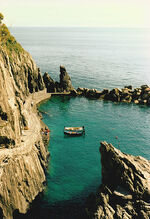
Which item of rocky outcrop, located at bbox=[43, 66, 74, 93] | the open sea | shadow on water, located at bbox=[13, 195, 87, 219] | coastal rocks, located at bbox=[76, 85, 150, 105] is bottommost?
shadow on water, located at bbox=[13, 195, 87, 219]

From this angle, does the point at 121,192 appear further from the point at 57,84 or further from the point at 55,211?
the point at 57,84

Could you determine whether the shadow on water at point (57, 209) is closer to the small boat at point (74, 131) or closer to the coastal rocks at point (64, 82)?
the small boat at point (74, 131)

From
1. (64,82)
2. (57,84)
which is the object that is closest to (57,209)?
(64,82)

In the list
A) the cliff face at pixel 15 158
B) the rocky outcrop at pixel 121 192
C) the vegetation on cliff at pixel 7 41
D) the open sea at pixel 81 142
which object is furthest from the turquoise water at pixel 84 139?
the vegetation on cliff at pixel 7 41

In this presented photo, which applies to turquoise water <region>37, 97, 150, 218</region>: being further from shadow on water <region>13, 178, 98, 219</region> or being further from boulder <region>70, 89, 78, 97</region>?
boulder <region>70, 89, 78, 97</region>

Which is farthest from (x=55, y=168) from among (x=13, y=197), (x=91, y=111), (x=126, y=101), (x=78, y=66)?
(x=78, y=66)

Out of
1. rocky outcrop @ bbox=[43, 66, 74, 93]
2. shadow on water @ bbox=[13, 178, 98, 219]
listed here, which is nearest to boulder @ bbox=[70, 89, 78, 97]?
rocky outcrop @ bbox=[43, 66, 74, 93]
